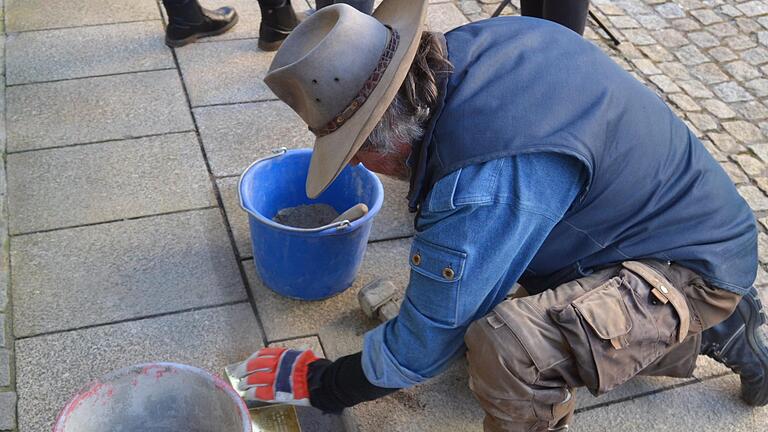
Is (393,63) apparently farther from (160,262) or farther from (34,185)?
(34,185)

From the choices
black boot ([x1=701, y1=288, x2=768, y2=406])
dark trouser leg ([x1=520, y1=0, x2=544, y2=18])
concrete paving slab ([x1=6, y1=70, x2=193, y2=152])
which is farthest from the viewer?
dark trouser leg ([x1=520, y1=0, x2=544, y2=18])

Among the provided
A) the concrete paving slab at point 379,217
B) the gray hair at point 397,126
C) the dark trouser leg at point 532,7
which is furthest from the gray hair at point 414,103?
the dark trouser leg at point 532,7

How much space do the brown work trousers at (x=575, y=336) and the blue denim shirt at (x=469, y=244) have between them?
0.33ft

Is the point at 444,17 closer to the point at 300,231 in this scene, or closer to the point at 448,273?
the point at 300,231

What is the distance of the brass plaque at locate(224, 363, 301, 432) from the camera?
2459mm

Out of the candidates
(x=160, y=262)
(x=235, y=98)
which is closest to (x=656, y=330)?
(x=160, y=262)

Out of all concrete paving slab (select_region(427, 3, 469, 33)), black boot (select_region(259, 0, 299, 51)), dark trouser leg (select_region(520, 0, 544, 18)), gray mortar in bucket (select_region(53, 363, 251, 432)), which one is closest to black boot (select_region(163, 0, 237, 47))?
black boot (select_region(259, 0, 299, 51))

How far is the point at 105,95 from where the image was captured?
3.96 meters

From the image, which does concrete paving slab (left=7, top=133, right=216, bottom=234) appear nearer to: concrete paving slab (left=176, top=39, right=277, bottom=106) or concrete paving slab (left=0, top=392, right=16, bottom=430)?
concrete paving slab (left=176, top=39, right=277, bottom=106)

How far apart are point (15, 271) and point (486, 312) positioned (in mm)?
1874

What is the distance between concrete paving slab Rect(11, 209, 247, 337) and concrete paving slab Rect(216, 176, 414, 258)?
0.06m

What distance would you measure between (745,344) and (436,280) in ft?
4.11

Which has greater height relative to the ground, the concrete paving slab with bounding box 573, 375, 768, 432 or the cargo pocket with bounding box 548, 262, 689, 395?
the cargo pocket with bounding box 548, 262, 689, 395

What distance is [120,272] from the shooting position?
119 inches
